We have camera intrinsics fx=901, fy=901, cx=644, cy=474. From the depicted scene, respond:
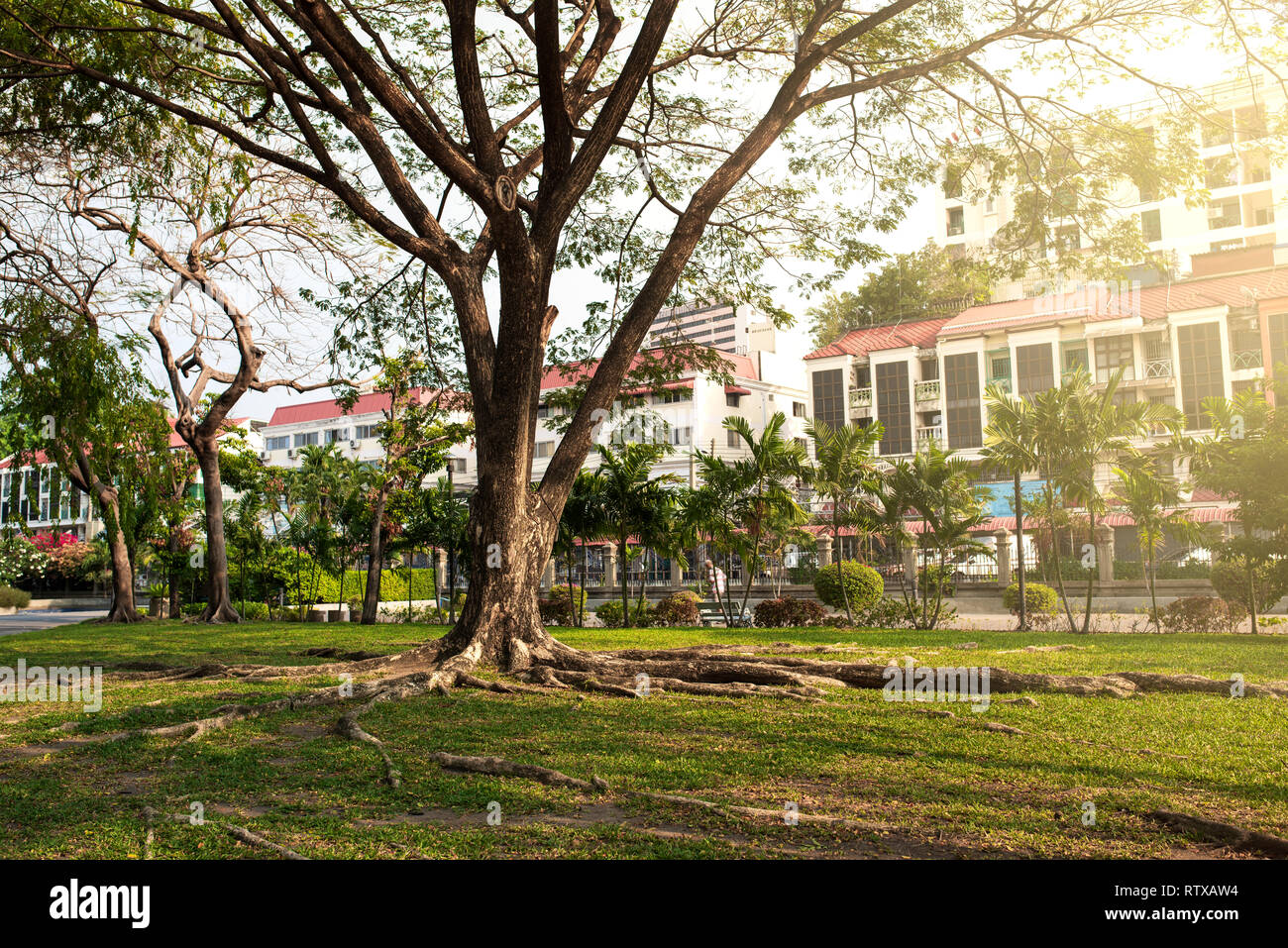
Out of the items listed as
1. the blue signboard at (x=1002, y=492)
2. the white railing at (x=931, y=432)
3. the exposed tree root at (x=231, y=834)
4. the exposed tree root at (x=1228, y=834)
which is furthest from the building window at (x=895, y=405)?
the exposed tree root at (x=231, y=834)

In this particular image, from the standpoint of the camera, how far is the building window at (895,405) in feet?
132

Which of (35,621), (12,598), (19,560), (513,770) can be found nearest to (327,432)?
(19,560)

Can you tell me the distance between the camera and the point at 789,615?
59.2ft

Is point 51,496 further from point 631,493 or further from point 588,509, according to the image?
point 631,493

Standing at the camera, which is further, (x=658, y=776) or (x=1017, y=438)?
(x=1017, y=438)

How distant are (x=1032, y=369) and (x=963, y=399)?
2.98 m

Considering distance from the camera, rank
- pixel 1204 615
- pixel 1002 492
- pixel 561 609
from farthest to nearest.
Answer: pixel 1002 492 → pixel 561 609 → pixel 1204 615

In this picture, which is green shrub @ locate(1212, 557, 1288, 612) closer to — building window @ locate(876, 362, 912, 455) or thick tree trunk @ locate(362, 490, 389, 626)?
thick tree trunk @ locate(362, 490, 389, 626)

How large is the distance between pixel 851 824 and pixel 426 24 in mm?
11454

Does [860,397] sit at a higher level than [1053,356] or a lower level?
lower

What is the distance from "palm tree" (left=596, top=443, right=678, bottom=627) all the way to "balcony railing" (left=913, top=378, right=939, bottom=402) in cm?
2452

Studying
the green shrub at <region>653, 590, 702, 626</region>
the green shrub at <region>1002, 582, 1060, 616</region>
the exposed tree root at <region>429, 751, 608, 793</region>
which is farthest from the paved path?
the green shrub at <region>1002, 582, 1060, 616</region>

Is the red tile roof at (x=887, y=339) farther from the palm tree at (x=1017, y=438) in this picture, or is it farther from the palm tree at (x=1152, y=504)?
the palm tree at (x=1017, y=438)

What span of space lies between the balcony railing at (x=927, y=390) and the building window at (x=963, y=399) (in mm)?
798
